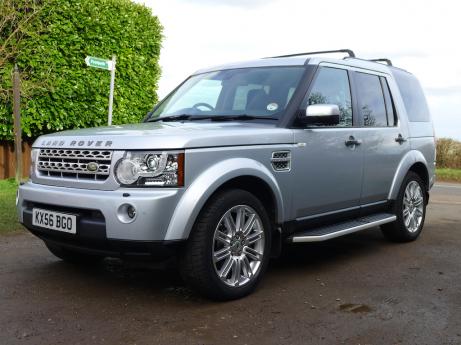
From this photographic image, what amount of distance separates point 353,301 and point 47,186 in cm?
243

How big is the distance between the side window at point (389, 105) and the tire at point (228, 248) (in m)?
2.37

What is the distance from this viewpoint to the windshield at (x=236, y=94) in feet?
15.2

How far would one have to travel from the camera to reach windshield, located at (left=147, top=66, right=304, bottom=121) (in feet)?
15.2

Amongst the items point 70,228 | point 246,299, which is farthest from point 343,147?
point 70,228

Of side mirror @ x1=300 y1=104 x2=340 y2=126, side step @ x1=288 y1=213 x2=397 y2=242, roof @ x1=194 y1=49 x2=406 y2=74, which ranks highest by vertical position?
roof @ x1=194 y1=49 x2=406 y2=74

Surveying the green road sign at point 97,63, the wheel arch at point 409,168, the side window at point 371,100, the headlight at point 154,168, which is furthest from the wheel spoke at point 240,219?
the green road sign at point 97,63

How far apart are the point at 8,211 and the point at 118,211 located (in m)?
4.59

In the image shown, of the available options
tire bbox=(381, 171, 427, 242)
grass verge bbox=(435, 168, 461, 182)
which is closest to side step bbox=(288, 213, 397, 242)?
tire bbox=(381, 171, 427, 242)

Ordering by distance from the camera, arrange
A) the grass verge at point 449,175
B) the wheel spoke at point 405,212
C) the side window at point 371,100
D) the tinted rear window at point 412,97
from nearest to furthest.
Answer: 1. the side window at point 371,100
2. the wheel spoke at point 405,212
3. the tinted rear window at point 412,97
4. the grass verge at point 449,175

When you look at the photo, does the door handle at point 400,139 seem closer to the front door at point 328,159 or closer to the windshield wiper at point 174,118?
the front door at point 328,159

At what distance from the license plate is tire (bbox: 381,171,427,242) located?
11.8 feet

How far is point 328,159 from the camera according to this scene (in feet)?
15.4

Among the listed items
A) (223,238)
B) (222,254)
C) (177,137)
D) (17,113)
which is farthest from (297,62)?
(17,113)

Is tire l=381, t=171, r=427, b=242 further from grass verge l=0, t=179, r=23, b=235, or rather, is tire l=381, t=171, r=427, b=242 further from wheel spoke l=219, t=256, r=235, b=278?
grass verge l=0, t=179, r=23, b=235
